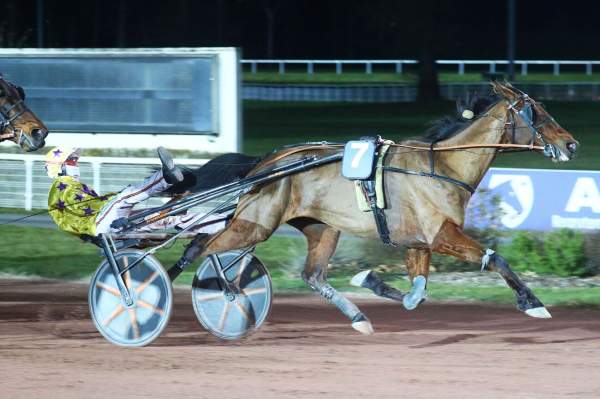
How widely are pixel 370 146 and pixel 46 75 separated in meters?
9.64

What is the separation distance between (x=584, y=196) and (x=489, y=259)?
4201 millimetres

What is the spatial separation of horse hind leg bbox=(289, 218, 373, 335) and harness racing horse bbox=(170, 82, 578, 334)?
12 millimetres

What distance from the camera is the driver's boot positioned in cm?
706

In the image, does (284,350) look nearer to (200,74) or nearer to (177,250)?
(177,250)

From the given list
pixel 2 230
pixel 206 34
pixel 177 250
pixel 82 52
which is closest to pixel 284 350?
pixel 177 250

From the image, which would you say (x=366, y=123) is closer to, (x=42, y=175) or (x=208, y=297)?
(x=42, y=175)

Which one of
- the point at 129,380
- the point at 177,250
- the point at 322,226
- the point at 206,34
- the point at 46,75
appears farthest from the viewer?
the point at 206,34

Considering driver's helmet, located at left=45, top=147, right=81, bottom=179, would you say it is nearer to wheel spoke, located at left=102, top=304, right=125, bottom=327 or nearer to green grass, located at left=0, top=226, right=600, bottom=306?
wheel spoke, located at left=102, top=304, right=125, bottom=327

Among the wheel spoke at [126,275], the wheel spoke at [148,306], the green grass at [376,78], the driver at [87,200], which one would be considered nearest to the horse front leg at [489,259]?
the driver at [87,200]

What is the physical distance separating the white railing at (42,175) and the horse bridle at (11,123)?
5.26m

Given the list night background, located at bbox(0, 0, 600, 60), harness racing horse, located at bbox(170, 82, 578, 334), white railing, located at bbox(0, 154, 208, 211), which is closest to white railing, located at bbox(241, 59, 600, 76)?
night background, located at bbox(0, 0, 600, 60)

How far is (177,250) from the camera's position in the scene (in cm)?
1235

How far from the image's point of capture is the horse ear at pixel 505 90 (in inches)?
289

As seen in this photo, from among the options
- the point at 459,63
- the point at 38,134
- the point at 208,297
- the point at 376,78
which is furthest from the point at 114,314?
the point at 376,78
